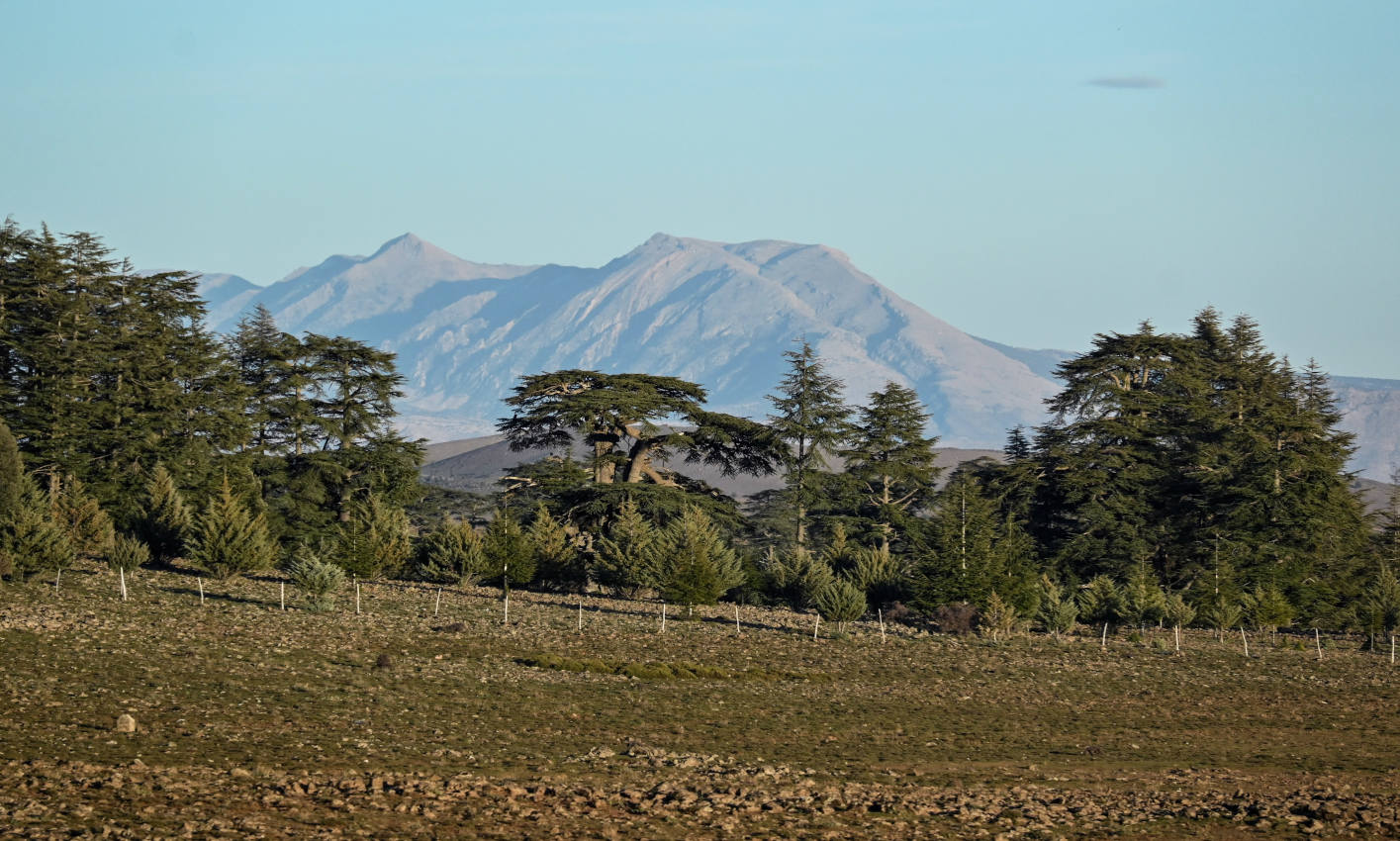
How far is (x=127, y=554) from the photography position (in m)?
49.2

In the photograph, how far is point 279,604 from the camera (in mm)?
47531

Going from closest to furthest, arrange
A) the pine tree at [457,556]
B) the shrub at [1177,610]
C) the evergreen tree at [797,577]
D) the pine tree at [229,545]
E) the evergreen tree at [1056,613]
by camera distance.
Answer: the pine tree at [229,545]
the evergreen tree at [1056,613]
the pine tree at [457,556]
the shrub at [1177,610]
the evergreen tree at [797,577]

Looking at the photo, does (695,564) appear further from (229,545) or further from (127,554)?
(127,554)

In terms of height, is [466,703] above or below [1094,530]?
below

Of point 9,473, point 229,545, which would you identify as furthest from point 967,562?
point 9,473

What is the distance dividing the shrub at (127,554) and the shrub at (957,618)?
29.6 m

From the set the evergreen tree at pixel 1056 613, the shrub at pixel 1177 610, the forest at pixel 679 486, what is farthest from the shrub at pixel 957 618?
the shrub at pixel 1177 610

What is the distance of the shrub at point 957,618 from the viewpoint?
5672 centimetres

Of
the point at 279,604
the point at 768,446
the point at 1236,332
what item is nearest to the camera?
the point at 279,604

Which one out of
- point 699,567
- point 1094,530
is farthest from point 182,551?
point 1094,530

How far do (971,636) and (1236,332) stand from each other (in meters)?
46.5

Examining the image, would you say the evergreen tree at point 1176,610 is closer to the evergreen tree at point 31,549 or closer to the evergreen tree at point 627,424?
the evergreen tree at point 627,424

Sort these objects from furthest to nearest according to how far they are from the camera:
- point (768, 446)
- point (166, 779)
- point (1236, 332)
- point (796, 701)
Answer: point (1236, 332) < point (768, 446) < point (796, 701) < point (166, 779)

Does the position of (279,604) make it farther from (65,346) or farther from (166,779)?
(166,779)
